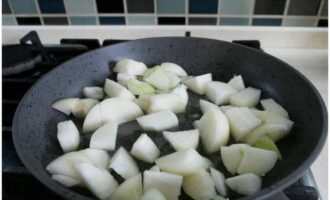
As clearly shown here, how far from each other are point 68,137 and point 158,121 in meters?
0.19

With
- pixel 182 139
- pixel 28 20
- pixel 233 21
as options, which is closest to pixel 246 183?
pixel 182 139

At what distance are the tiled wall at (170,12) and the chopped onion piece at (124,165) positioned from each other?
52cm

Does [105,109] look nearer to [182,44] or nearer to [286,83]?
[182,44]

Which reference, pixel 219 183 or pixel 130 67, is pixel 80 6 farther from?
pixel 219 183

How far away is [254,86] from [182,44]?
22 cm

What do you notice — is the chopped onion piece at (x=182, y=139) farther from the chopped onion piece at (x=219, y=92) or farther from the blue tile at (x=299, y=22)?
the blue tile at (x=299, y=22)

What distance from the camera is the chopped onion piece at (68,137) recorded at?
598 millimetres

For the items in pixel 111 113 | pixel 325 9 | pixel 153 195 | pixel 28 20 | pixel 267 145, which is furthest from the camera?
pixel 28 20

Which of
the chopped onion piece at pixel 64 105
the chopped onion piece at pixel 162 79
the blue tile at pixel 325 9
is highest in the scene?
the blue tile at pixel 325 9

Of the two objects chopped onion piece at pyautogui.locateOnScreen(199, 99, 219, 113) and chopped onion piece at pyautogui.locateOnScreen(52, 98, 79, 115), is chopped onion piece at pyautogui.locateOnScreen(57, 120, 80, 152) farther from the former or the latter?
chopped onion piece at pyautogui.locateOnScreen(199, 99, 219, 113)

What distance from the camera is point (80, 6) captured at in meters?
0.93

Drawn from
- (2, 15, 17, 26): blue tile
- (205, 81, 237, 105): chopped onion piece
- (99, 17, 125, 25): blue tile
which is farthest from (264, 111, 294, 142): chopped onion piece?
(2, 15, 17, 26): blue tile

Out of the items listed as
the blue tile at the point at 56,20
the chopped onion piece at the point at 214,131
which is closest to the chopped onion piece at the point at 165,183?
the chopped onion piece at the point at 214,131

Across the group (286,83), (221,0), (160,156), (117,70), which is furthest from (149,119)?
(221,0)
